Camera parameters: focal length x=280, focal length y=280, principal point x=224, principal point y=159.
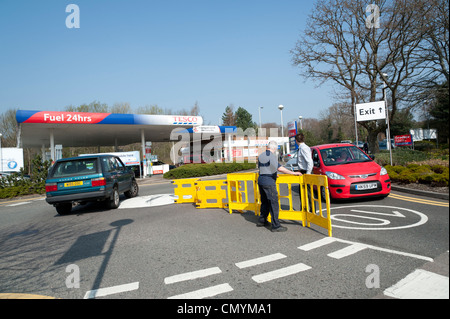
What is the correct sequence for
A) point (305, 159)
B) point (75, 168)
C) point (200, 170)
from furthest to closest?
point (200, 170) < point (75, 168) < point (305, 159)

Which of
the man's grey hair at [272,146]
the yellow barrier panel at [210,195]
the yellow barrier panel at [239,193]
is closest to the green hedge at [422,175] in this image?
the man's grey hair at [272,146]

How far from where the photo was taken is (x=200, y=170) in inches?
896

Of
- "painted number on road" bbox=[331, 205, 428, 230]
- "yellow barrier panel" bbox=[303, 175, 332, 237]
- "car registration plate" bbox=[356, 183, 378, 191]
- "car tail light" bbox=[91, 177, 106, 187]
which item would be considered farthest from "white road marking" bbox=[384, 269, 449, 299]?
"car tail light" bbox=[91, 177, 106, 187]

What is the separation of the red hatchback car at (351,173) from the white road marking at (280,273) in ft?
12.0

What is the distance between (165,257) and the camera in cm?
439

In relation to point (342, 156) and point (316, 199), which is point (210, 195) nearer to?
point (316, 199)

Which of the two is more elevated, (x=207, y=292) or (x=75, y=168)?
(x=75, y=168)

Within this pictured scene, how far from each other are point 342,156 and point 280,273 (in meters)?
5.70

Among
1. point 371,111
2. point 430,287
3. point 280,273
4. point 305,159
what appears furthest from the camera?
point 371,111

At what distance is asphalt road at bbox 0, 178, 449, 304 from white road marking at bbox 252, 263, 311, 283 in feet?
0.04

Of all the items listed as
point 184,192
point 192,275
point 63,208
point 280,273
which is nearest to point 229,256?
point 192,275

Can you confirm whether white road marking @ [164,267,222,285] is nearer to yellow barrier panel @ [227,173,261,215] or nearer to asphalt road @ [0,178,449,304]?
asphalt road @ [0,178,449,304]

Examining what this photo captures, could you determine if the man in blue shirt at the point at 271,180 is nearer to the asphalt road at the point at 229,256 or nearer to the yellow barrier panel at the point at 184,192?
the asphalt road at the point at 229,256
